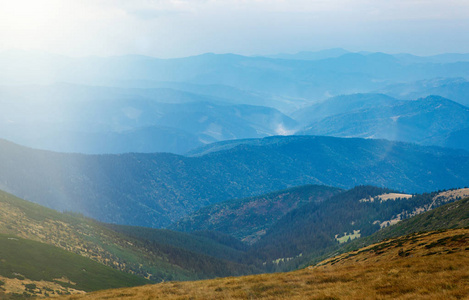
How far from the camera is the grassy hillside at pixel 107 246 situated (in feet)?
334

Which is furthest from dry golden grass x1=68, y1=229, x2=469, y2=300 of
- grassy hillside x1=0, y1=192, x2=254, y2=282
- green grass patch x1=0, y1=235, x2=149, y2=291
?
grassy hillside x1=0, y1=192, x2=254, y2=282

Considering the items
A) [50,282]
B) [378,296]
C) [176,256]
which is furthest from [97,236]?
[378,296]

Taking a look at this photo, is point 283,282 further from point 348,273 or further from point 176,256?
point 176,256

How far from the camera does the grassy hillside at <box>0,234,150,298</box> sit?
52938 millimetres

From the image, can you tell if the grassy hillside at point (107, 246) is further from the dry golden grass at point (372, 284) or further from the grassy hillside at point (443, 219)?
the dry golden grass at point (372, 284)

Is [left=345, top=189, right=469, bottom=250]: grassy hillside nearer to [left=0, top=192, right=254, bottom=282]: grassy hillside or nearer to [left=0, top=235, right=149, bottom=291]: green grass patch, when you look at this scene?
[left=0, top=192, right=254, bottom=282]: grassy hillside

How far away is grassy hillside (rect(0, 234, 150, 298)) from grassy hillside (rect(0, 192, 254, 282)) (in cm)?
1769

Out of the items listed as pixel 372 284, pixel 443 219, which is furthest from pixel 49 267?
pixel 443 219

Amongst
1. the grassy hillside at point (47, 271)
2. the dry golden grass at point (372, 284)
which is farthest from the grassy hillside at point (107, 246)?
the dry golden grass at point (372, 284)

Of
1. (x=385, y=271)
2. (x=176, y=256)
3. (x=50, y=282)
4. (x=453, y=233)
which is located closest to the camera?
(x=385, y=271)

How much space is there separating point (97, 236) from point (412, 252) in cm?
10807

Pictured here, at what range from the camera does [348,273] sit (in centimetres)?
3559

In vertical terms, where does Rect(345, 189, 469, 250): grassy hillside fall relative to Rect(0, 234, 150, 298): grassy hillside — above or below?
above

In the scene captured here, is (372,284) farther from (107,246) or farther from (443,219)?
(107,246)
